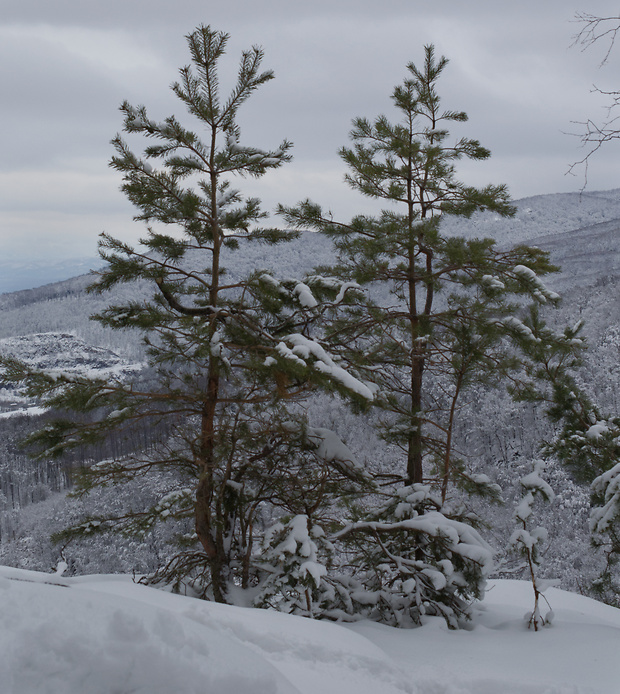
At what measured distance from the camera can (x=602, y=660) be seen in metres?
4.20

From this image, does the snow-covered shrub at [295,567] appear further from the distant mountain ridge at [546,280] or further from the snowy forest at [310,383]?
the distant mountain ridge at [546,280]

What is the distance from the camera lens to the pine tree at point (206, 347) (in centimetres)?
575

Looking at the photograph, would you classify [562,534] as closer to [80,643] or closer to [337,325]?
[337,325]

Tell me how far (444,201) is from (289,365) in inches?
176

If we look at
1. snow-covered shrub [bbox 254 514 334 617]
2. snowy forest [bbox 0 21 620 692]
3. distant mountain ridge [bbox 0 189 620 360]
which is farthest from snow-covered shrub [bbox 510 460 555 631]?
distant mountain ridge [bbox 0 189 620 360]

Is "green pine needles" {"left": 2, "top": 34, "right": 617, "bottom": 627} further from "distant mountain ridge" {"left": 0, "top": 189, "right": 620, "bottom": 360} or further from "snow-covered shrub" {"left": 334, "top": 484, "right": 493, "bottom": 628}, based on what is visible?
"distant mountain ridge" {"left": 0, "top": 189, "right": 620, "bottom": 360}

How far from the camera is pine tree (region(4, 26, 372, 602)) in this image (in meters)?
5.75

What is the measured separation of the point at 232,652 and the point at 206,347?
3.35 metres

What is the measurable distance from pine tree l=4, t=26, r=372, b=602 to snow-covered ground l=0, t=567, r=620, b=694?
206 centimetres

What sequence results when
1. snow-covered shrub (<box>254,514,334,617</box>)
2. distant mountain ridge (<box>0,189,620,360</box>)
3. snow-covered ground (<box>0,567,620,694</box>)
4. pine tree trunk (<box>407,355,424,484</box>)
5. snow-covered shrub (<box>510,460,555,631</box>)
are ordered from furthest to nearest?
distant mountain ridge (<box>0,189,620,360</box>), pine tree trunk (<box>407,355,424,484</box>), snow-covered shrub (<box>510,460,555,631</box>), snow-covered shrub (<box>254,514,334,617</box>), snow-covered ground (<box>0,567,620,694</box>)

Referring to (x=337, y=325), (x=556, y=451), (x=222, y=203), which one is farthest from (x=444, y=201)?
(x=556, y=451)

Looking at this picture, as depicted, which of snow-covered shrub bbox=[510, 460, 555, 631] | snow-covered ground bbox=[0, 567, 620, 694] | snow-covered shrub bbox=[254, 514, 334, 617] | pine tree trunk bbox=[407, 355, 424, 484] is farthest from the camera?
pine tree trunk bbox=[407, 355, 424, 484]

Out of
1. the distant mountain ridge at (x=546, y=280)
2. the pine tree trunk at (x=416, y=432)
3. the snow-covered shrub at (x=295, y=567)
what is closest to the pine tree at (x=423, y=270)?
the pine tree trunk at (x=416, y=432)

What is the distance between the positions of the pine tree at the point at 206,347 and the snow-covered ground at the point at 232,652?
206 centimetres
